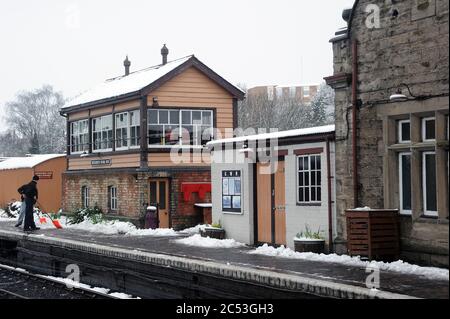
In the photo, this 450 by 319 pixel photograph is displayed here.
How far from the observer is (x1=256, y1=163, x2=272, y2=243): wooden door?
16.1 metres

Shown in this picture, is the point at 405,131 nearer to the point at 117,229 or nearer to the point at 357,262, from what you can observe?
the point at 357,262

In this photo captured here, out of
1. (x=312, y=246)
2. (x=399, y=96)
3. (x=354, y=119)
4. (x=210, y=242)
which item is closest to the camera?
(x=399, y=96)

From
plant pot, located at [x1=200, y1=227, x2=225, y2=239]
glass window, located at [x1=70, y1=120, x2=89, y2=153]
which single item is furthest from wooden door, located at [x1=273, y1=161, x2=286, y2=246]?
glass window, located at [x1=70, y1=120, x2=89, y2=153]

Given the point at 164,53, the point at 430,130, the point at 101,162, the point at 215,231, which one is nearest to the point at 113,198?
the point at 101,162

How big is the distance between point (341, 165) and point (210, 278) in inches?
143

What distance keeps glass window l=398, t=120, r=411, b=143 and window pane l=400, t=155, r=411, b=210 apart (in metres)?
0.32

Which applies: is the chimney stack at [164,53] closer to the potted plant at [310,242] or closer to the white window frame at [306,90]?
the potted plant at [310,242]

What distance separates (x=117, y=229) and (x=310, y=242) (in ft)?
32.1

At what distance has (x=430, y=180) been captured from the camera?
39.1 feet

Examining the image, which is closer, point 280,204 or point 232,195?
point 280,204

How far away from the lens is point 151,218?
21750 millimetres

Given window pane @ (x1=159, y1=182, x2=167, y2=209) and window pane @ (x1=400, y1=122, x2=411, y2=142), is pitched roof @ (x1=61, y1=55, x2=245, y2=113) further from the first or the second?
window pane @ (x1=400, y1=122, x2=411, y2=142)

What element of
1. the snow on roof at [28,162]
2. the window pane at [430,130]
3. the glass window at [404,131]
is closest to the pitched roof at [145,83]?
the snow on roof at [28,162]

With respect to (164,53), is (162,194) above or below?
below
